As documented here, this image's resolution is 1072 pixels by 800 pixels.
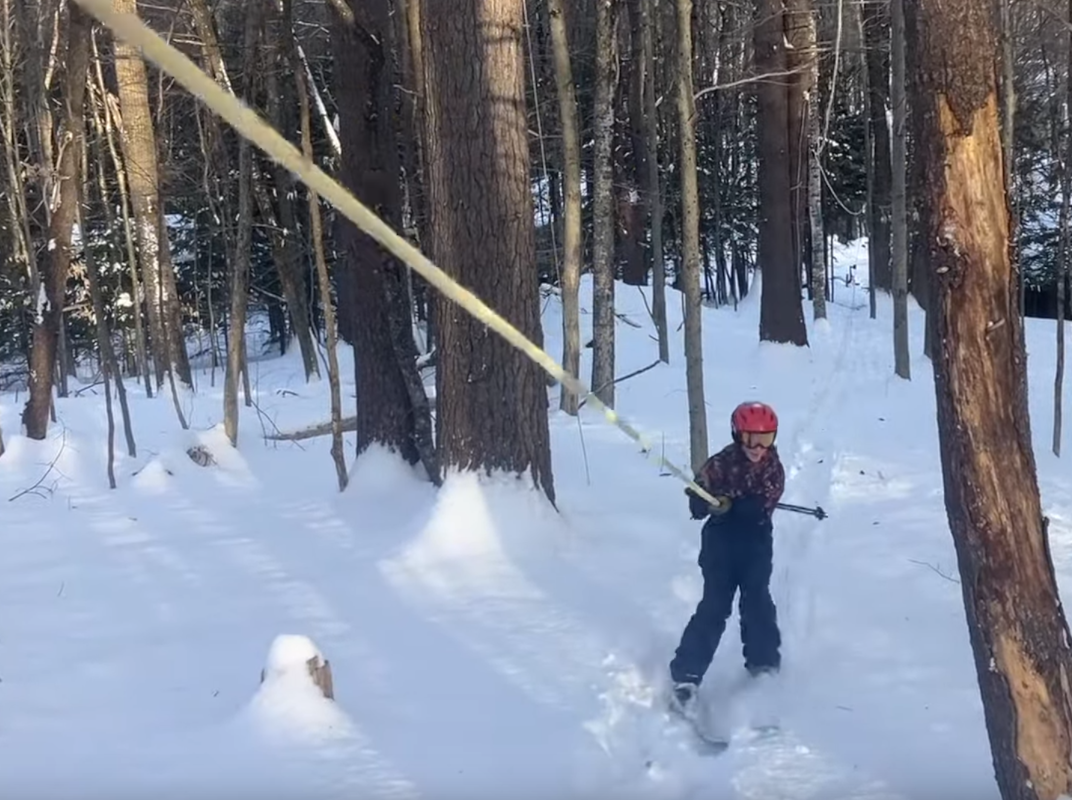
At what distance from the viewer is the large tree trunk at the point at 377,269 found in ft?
31.0

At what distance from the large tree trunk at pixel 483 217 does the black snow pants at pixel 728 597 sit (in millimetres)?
2482

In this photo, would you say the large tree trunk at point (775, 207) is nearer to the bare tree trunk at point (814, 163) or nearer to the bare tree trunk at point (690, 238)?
the bare tree trunk at point (814, 163)

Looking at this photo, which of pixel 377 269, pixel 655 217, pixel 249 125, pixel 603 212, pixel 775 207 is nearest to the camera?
pixel 249 125

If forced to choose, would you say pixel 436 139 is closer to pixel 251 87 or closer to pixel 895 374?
pixel 251 87

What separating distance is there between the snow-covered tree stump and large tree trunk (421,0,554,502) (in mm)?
2870

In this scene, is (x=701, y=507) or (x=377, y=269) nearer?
(x=701, y=507)

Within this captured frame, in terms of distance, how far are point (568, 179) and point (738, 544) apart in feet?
26.3

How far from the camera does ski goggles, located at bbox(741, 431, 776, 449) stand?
18.8ft

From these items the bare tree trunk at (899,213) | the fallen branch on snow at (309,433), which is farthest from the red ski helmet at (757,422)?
the bare tree trunk at (899,213)

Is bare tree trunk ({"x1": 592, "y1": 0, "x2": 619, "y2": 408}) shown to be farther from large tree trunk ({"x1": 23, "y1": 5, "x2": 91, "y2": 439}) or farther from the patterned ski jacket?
the patterned ski jacket

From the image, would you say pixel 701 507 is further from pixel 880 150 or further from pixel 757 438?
pixel 880 150

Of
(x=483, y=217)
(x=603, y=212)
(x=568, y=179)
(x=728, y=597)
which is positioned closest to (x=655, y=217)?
(x=603, y=212)

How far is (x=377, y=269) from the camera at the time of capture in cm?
945

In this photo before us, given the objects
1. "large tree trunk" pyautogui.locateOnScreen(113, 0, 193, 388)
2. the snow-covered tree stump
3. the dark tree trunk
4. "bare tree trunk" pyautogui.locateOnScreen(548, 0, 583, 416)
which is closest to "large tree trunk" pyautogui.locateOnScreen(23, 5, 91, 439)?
"large tree trunk" pyautogui.locateOnScreen(113, 0, 193, 388)
